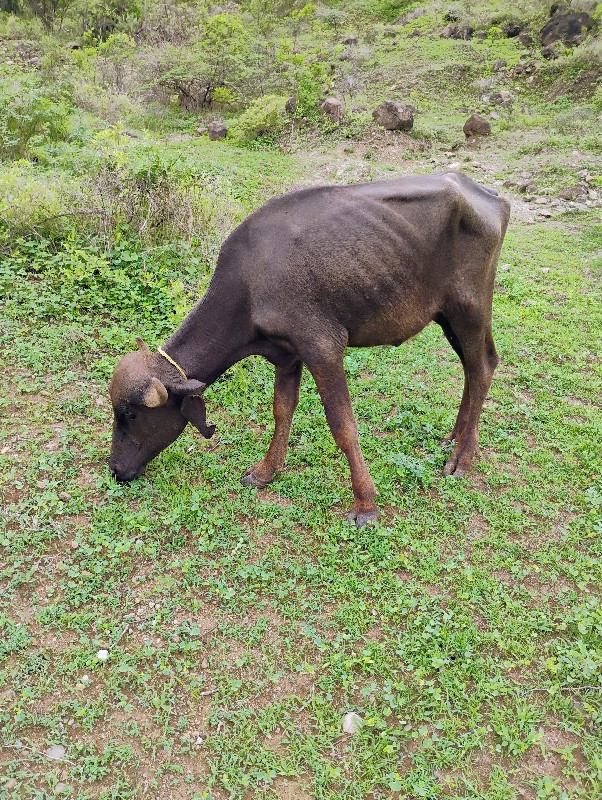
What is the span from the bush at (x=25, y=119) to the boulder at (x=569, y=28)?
17178mm

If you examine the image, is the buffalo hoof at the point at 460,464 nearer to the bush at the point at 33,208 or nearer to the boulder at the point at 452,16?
the bush at the point at 33,208

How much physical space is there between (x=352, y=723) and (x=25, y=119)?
11695 millimetres

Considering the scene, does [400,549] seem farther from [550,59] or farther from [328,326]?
[550,59]

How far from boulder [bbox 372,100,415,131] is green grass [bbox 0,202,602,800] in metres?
11.8

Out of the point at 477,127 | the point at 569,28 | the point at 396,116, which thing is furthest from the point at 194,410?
the point at 569,28

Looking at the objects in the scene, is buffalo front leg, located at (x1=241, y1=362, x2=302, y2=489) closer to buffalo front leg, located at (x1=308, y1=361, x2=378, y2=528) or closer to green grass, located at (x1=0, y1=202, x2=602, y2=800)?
green grass, located at (x1=0, y1=202, x2=602, y2=800)

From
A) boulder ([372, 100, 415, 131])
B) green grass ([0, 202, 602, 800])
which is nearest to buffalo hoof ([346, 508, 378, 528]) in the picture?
green grass ([0, 202, 602, 800])

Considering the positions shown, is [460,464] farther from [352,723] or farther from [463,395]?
[352,723]

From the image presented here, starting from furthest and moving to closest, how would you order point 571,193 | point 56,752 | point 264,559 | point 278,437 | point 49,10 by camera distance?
point 49,10
point 571,193
point 278,437
point 264,559
point 56,752

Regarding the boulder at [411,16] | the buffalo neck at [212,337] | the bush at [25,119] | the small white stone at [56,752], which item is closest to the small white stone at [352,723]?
the small white stone at [56,752]

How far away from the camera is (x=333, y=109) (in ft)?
55.3

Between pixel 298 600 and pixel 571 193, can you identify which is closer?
pixel 298 600

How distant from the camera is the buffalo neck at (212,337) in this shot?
14.4 feet

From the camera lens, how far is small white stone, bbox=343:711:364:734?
324cm
